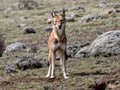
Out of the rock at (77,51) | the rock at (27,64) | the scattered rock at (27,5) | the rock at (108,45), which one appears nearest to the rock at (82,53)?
the rock at (77,51)

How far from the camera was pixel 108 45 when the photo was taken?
19.2 metres

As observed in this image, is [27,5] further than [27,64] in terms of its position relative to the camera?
Yes

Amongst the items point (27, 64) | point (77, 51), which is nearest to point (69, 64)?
point (27, 64)

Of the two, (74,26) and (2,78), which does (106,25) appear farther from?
(2,78)

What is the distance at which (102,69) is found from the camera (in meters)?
16.8

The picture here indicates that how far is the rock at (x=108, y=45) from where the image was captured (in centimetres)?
1912

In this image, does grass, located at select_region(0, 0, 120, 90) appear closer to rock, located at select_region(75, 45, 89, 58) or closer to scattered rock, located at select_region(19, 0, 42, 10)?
rock, located at select_region(75, 45, 89, 58)

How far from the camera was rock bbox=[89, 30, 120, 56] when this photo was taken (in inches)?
753

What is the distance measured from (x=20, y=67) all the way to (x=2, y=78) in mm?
1532

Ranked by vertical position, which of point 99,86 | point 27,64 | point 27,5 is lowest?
point 27,5

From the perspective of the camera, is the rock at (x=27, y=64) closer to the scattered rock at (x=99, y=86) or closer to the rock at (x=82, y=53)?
the rock at (x=82, y=53)

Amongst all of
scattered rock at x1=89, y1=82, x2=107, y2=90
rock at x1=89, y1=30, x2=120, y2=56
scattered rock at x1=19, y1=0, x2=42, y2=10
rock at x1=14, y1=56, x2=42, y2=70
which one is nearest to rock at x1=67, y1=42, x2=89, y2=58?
rock at x1=89, y1=30, x2=120, y2=56

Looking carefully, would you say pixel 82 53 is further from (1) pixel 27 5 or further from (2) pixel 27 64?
(1) pixel 27 5

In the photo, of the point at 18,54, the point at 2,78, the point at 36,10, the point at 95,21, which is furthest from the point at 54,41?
the point at 36,10
